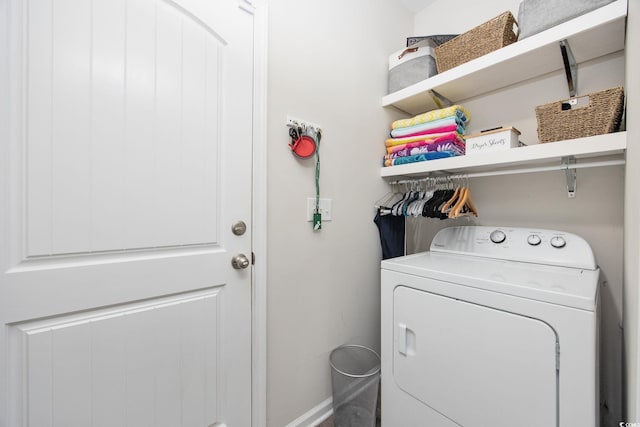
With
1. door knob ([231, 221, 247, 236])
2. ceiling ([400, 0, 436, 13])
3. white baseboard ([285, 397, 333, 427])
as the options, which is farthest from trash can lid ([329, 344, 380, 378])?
ceiling ([400, 0, 436, 13])

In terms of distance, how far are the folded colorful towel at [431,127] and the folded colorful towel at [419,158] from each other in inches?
6.5

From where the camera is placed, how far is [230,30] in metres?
1.08

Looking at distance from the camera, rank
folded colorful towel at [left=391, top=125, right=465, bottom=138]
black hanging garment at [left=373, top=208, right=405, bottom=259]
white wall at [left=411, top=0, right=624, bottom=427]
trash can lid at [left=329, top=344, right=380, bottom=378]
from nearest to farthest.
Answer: white wall at [left=411, top=0, right=624, bottom=427], folded colorful towel at [left=391, top=125, right=465, bottom=138], trash can lid at [left=329, top=344, right=380, bottom=378], black hanging garment at [left=373, top=208, right=405, bottom=259]

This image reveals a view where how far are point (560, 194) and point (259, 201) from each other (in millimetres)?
1578

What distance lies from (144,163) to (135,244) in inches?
11.5

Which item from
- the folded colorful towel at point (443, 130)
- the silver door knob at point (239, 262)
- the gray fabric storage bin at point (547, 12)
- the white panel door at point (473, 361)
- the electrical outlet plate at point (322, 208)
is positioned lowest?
the white panel door at point (473, 361)

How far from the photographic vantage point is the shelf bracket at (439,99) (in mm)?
1602

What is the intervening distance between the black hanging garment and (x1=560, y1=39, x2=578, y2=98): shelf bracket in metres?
1.11

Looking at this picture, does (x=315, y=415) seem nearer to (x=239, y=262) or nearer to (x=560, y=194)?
(x=239, y=262)

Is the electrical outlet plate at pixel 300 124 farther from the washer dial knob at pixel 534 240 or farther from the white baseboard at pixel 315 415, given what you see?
the white baseboard at pixel 315 415

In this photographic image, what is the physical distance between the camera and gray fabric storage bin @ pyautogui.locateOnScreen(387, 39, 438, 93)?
157 cm

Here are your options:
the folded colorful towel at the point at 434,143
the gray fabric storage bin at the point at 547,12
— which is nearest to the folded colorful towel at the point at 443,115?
the folded colorful towel at the point at 434,143

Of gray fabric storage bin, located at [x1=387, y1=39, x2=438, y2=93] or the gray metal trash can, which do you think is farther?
gray fabric storage bin, located at [x1=387, y1=39, x2=438, y2=93]

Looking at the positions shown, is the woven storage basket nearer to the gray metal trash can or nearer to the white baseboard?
the gray metal trash can
